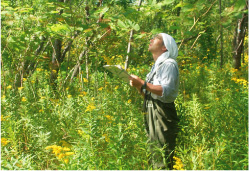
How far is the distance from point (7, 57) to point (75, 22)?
1.85 metres

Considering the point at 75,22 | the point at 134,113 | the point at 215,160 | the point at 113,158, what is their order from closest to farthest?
the point at 215,160 < the point at 113,158 < the point at 134,113 < the point at 75,22

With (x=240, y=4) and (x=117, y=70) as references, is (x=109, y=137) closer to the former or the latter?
(x=117, y=70)

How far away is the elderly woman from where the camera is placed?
235cm

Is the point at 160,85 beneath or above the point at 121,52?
beneath

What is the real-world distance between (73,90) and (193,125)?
2457mm

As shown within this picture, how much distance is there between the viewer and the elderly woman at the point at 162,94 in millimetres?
2354

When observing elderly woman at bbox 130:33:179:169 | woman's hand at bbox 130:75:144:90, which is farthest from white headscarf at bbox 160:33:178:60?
woman's hand at bbox 130:75:144:90

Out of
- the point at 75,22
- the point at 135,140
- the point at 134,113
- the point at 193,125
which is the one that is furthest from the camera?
the point at 75,22

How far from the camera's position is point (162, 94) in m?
2.34

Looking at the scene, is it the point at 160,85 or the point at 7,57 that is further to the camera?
the point at 7,57

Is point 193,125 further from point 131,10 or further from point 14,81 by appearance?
point 14,81

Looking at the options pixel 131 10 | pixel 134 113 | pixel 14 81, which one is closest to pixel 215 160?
pixel 134 113

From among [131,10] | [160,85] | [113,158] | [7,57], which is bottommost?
[113,158]

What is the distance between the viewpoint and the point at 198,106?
2639 millimetres
